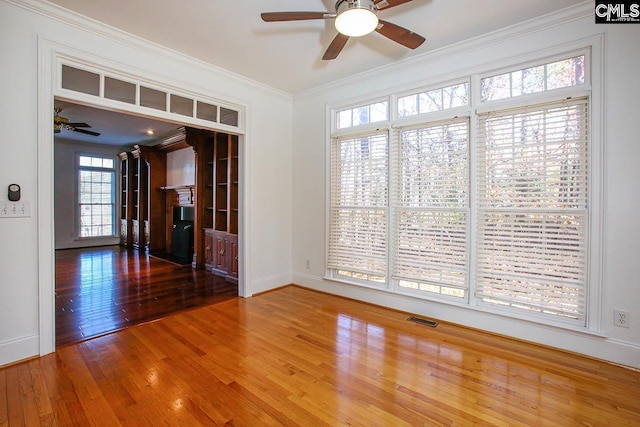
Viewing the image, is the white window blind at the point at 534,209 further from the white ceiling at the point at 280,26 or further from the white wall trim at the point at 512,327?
the white ceiling at the point at 280,26

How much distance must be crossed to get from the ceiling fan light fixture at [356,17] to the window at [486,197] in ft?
4.67

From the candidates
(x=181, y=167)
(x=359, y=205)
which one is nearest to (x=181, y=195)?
(x=181, y=167)

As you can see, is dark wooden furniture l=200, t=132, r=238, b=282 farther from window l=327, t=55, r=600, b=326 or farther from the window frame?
the window frame

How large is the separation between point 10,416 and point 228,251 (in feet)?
10.9

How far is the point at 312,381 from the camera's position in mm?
2131

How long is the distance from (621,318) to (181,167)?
7350mm

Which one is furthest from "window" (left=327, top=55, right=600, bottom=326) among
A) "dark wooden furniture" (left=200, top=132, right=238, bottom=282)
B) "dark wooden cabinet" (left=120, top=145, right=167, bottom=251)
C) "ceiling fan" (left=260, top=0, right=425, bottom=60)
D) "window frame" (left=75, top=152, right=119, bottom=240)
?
"window frame" (left=75, top=152, right=119, bottom=240)

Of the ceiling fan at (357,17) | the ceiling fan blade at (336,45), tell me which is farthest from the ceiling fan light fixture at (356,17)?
the ceiling fan blade at (336,45)

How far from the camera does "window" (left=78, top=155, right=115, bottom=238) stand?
829cm

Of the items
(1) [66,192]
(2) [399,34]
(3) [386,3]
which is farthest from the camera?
(1) [66,192]

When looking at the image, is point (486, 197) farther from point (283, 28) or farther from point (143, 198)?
point (143, 198)

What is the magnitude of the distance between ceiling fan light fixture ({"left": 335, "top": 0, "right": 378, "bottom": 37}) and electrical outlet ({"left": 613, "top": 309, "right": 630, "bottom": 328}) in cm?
294

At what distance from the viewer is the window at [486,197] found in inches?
101

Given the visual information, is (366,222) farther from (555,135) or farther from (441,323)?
(555,135)
